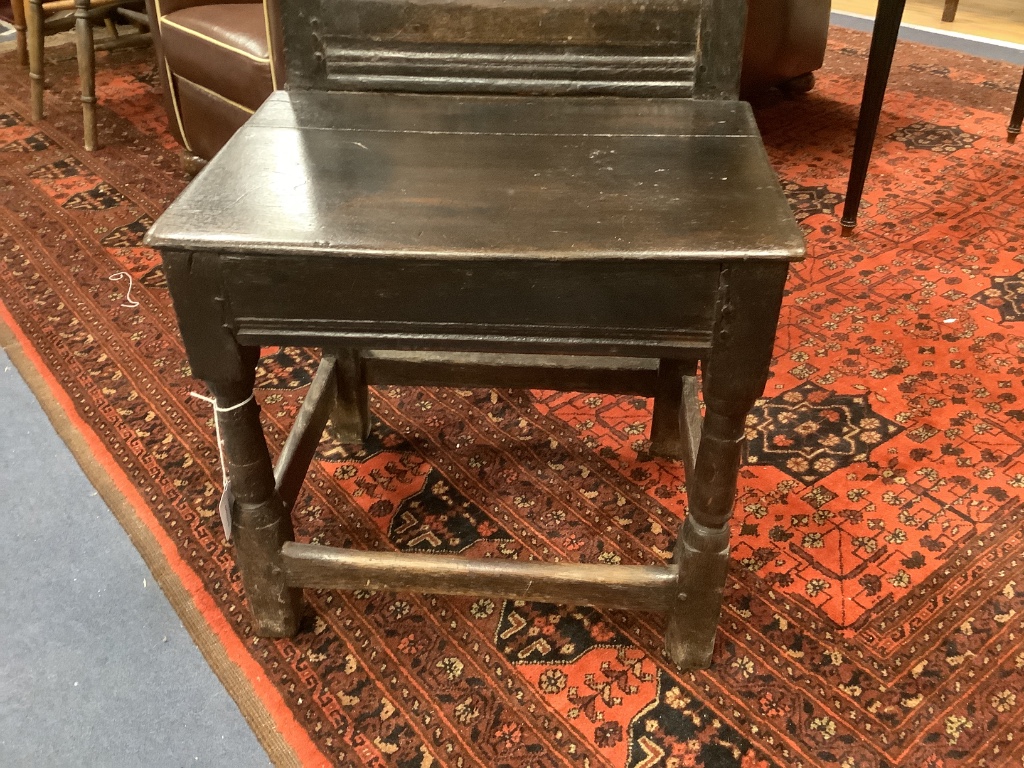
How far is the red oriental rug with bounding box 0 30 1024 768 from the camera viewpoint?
1099 millimetres

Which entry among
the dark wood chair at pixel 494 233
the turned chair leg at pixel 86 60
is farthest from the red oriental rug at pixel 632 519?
the turned chair leg at pixel 86 60

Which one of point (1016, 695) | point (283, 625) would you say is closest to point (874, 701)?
point (1016, 695)

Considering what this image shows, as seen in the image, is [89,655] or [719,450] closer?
[719,450]

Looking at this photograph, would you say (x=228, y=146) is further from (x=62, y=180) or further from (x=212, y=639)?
(x=62, y=180)

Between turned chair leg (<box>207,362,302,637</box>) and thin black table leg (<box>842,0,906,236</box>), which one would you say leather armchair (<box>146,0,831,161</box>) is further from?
turned chair leg (<box>207,362,302,637</box>)

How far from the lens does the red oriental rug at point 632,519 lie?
3.60 feet

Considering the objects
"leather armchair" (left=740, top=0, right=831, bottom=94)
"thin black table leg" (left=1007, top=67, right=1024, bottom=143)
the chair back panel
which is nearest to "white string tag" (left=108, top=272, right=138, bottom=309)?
the chair back panel

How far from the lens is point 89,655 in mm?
1196

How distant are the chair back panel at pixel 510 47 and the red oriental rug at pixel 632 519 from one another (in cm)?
64

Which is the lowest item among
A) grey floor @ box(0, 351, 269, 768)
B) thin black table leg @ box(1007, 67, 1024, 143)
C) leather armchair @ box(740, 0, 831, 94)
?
grey floor @ box(0, 351, 269, 768)

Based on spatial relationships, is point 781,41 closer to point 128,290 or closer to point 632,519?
point 632,519

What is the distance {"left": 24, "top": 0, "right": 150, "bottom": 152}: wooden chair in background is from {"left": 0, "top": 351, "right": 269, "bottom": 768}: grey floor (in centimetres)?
166

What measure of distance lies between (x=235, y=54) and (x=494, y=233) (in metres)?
1.60

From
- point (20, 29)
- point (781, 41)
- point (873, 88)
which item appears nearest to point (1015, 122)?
point (781, 41)
